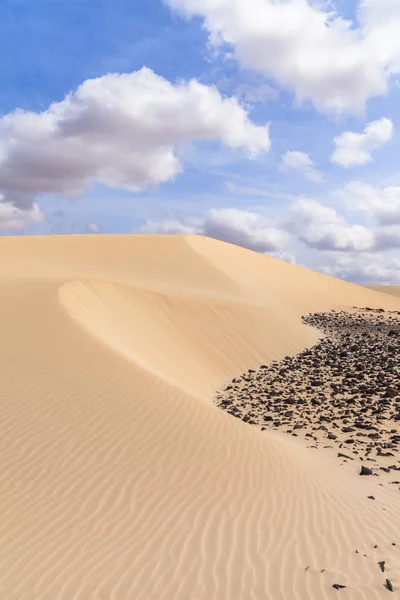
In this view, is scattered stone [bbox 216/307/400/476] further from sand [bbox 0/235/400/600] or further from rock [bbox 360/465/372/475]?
sand [bbox 0/235/400/600]

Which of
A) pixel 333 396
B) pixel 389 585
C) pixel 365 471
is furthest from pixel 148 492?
pixel 333 396

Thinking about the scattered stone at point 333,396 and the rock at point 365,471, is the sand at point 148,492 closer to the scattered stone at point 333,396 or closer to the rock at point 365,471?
the rock at point 365,471

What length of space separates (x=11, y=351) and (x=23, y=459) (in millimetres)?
4505

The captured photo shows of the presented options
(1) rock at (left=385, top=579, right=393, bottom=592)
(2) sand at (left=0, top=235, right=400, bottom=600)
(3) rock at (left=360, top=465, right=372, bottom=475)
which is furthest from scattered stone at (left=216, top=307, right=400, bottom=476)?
(1) rock at (left=385, top=579, right=393, bottom=592)

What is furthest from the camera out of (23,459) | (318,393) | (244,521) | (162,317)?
(162,317)

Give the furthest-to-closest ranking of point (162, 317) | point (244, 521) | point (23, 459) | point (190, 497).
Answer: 1. point (162, 317)
2. point (23, 459)
3. point (190, 497)
4. point (244, 521)

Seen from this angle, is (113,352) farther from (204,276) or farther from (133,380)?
(204,276)

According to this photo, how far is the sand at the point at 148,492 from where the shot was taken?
549 centimetres

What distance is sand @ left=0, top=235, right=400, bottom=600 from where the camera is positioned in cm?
549

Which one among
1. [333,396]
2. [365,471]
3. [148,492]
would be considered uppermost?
[333,396]

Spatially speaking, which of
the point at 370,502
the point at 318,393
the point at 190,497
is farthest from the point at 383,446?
the point at 190,497

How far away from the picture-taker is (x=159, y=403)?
10039mm

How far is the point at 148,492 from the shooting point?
710cm

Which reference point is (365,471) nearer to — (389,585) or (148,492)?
(389,585)
